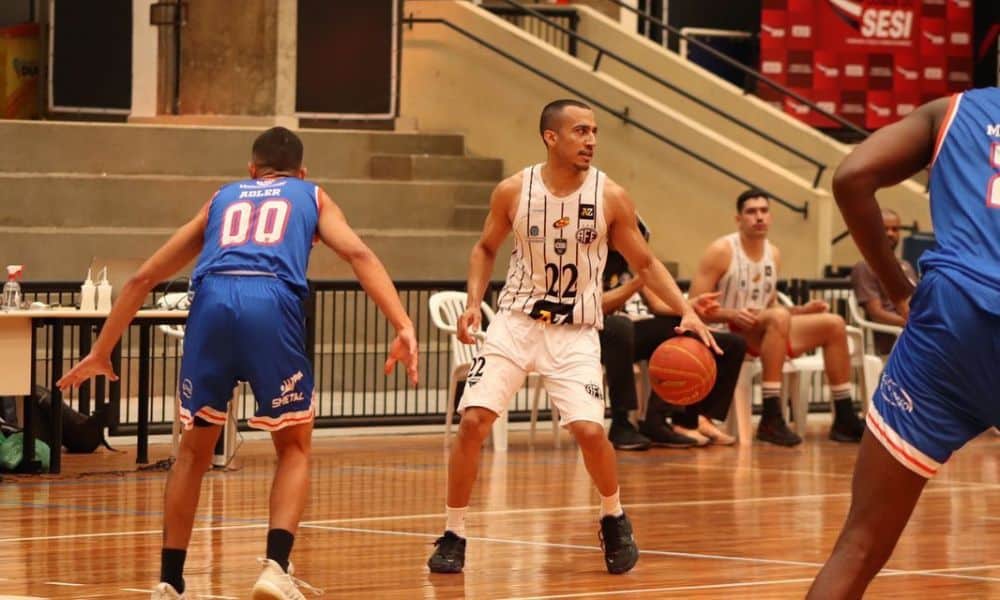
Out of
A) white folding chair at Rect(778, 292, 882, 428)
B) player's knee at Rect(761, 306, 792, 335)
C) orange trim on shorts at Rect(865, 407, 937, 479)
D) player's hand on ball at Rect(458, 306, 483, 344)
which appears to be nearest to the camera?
orange trim on shorts at Rect(865, 407, 937, 479)

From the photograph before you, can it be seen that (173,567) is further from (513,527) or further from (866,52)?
(866,52)

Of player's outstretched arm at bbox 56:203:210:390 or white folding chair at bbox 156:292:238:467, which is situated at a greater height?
player's outstretched arm at bbox 56:203:210:390

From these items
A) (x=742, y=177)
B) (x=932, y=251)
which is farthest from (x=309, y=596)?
(x=742, y=177)

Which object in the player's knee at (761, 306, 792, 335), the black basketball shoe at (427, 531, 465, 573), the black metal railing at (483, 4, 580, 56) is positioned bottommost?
the black basketball shoe at (427, 531, 465, 573)

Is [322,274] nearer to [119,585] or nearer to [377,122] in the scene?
[377,122]

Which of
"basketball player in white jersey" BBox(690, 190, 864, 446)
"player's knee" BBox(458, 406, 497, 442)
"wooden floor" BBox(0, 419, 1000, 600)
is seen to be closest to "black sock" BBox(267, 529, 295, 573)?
"wooden floor" BBox(0, 419, 1000, 600)

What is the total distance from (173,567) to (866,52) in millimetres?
15975

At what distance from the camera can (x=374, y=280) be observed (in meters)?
6.52

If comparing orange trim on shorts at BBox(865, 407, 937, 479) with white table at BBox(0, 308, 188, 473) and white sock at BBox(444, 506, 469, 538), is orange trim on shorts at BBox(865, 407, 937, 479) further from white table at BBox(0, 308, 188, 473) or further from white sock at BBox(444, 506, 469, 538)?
white table at BBox(0, 308, 188, 473)

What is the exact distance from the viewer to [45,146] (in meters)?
16.3

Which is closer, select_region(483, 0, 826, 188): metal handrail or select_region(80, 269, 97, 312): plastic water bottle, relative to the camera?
select_region(80, 269, 97, 312): plastic water bottle

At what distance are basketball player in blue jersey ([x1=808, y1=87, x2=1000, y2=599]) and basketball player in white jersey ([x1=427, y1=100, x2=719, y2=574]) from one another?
322 centimetres

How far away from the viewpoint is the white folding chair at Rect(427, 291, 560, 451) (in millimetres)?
12562

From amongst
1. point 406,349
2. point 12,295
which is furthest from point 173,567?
point 12,295
